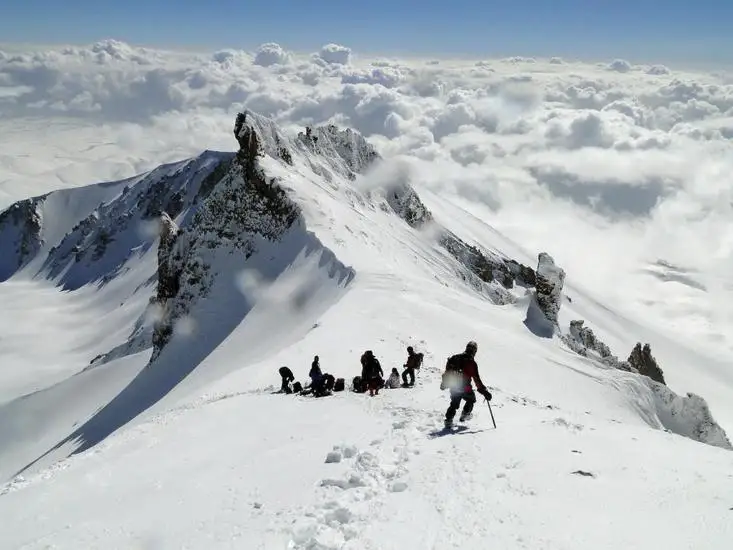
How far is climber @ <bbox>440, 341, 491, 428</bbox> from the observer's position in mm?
15711

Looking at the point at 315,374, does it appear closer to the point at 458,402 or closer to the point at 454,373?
the point at 454,373

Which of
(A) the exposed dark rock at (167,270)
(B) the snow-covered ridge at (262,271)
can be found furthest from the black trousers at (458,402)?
(A) the exposed dark rock at (167,270)

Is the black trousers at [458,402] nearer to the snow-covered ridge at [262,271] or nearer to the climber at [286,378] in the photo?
the climber at [286,378]

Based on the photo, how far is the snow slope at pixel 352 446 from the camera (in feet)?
32.9

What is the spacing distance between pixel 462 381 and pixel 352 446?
3.98 meters

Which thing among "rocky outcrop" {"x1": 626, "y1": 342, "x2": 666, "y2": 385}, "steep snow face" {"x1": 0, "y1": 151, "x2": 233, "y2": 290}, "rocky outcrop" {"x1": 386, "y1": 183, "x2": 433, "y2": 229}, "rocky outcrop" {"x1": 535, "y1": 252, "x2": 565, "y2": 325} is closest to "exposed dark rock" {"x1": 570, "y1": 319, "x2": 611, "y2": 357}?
"rocky outcrop" {"x1": 626, "y1": 342, "x2": 666, "y2": 385}

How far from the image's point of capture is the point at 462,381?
15.9 meters

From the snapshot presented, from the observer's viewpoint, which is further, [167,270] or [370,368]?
[167,270]

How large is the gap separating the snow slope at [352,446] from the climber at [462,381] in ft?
3.06

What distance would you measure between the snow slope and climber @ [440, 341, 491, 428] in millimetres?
933

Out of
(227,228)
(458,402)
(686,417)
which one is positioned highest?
(458,402)

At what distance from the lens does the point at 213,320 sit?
168 ft

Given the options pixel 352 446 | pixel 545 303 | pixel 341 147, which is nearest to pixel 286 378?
pixel 352 446

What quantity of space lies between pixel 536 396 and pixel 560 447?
14.8 metres
